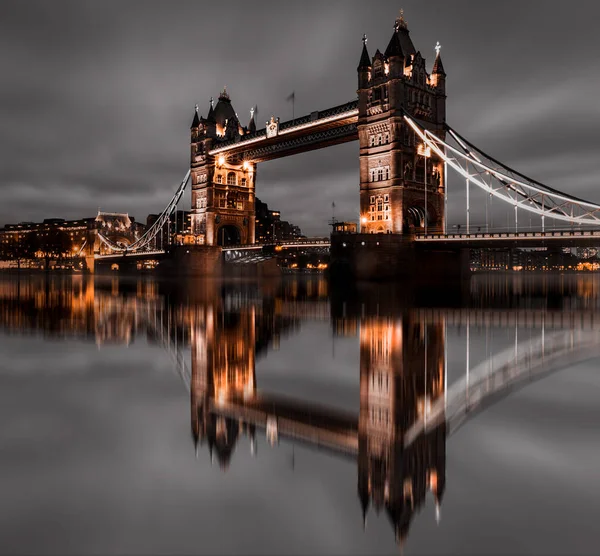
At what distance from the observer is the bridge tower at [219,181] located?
76.2 metres

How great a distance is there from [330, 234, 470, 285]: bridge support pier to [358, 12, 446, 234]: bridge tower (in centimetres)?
230

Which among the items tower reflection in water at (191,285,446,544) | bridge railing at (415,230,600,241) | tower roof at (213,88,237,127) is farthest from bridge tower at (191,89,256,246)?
tower reflection in water at (191,285,446,544)

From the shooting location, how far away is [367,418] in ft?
20.1

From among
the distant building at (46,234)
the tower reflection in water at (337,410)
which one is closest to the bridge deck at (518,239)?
the tower reflection in water at (337,410)

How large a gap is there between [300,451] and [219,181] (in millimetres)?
74311

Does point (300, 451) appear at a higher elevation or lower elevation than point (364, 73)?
lower

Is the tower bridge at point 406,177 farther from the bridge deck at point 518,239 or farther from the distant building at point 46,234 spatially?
the distant building at point 46,234

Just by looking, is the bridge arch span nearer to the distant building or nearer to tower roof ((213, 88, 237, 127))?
tower roof ((213, 88, 237, 127))

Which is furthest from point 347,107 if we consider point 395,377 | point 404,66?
point 395,377

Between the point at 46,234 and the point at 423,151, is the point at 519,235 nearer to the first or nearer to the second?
the point at 423,151

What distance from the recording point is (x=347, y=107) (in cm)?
5509

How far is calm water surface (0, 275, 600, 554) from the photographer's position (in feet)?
12.0

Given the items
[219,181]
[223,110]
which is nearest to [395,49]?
[219,181]

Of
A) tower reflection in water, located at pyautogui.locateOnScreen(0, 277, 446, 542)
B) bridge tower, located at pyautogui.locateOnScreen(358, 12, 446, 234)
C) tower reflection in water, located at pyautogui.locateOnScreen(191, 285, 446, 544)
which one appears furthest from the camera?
Result: bridge tower, located at pyautogui.locateOnScreen(358, 12, 446, 234)
